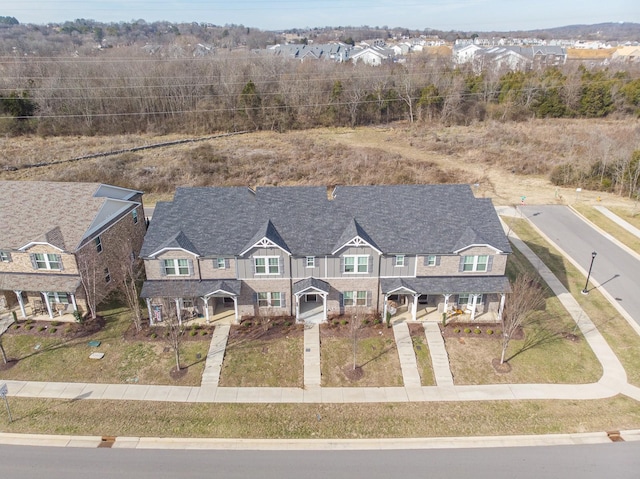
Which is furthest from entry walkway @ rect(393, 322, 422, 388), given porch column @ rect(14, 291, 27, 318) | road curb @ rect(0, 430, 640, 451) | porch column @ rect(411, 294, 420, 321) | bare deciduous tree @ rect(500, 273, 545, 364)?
porch column @ rect(14, 291, 27, 318)

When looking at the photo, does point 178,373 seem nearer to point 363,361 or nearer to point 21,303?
point 363,361

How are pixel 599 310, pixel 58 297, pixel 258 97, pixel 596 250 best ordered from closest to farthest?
pixel 58 297 → pixel 599 310 → pixel 596 250 → pixel 258 97

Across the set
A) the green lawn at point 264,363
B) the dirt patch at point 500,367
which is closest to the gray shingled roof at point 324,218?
the green lawn at point 264,363

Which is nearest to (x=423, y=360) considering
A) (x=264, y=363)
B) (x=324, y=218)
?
(x=264, y=363)

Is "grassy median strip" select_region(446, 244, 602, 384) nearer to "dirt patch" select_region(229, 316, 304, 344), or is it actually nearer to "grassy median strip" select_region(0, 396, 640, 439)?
"grassy median strip" select_region(0, 396, 640, 439)

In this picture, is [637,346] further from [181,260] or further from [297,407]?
[181,260]

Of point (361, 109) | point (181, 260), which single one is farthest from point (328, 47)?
point (181, 260)
